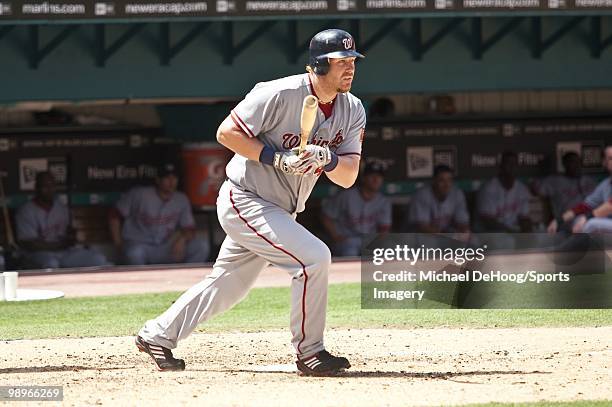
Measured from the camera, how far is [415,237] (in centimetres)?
1462

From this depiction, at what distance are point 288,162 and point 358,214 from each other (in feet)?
29.1

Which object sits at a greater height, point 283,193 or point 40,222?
point 283,193

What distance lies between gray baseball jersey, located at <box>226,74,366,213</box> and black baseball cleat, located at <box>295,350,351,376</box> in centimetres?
73

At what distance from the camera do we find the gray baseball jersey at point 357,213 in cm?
1495

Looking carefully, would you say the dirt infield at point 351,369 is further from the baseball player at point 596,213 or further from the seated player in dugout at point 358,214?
the seated player in dugout at point 358,214

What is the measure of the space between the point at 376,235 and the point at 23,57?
4.35m

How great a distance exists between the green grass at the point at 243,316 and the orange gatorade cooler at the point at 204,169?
4.01 metres

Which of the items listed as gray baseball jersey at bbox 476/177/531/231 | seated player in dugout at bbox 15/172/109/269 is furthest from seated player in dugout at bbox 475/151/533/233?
seated player in dugout at bbox 15/172/109/269

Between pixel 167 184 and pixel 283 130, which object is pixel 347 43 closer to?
pixel 283 130

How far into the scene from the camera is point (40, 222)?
46.4 ft

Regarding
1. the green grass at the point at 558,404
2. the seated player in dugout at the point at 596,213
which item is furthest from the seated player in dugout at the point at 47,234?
the green grass at the point at 558,404

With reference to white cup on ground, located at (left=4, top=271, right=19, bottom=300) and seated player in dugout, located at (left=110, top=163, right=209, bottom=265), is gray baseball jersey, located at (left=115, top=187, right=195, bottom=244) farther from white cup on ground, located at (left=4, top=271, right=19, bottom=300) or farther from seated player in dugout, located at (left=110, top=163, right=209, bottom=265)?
white cup on ground, located at (left=4, top=271, right=19, bottom=300)

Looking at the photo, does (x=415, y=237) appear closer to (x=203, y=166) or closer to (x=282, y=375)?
(x=203, y=166)

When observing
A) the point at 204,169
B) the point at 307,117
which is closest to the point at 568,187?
the point at 204,169
